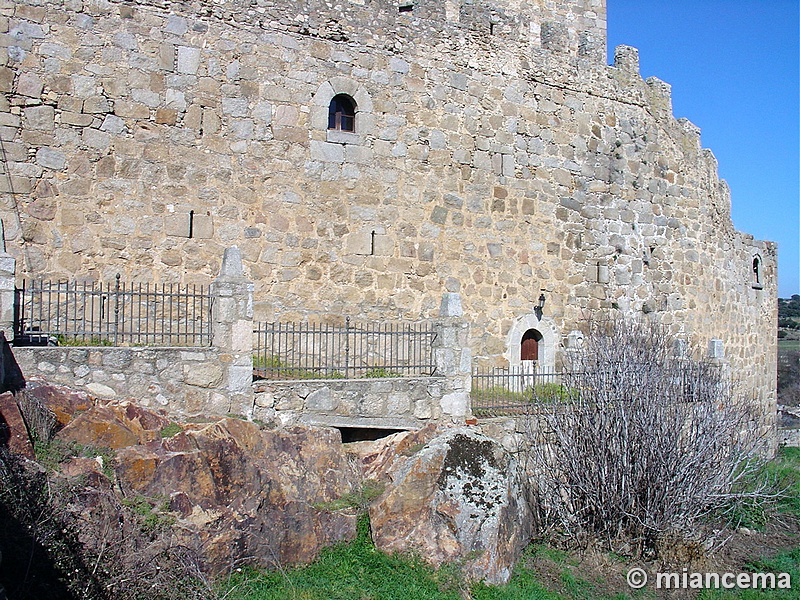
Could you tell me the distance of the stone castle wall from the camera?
10.4 m

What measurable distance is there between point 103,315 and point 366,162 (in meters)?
4.81

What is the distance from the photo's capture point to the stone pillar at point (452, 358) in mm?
10562

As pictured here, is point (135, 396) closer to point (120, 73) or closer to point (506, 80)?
point (120, 73)

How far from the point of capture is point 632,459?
9.99m

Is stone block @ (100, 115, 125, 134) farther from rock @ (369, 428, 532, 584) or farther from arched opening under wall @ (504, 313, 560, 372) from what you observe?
arched opening under wall @ (504, 313, 560, 372)

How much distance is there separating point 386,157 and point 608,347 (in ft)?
15.7

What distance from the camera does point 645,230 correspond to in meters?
15.6

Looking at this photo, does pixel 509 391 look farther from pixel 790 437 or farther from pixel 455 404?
pixel 790 437

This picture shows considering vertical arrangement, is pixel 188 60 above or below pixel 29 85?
above

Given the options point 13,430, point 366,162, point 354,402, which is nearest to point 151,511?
point 13,430

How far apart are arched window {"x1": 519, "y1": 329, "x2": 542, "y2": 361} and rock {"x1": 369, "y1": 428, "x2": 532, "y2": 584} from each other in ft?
16.9

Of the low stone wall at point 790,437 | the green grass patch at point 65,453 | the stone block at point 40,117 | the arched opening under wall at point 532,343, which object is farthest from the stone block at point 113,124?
the low stone wall at point 790,437

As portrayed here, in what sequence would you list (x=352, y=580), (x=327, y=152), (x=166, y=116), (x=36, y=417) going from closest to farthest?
(x=36, y=417) < (x=352, y=580) < (x=166, y=116) < (x=327, y=152)

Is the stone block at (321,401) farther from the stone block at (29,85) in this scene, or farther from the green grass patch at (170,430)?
the stone block at (29,85)
